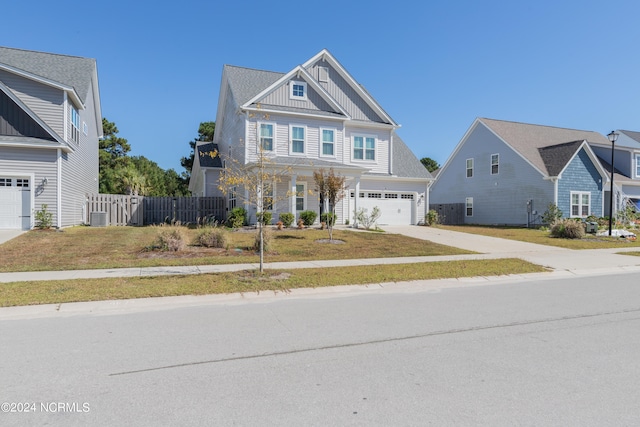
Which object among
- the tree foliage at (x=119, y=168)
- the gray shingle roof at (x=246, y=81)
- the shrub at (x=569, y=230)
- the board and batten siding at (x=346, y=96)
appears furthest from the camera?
the tree foliage at (x=119, y=168)

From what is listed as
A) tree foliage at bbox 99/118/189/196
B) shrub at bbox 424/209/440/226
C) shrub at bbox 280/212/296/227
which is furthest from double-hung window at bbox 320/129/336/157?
tree foliage at bbox 99/118/189/196

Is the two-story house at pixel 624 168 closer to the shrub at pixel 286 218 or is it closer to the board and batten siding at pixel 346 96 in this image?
the board and batten siding at pixel 346 96

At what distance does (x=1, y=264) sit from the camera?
9.97 meters

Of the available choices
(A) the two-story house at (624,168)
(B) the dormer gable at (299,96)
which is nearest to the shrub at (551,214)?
(A) the two-story house at (624,168)

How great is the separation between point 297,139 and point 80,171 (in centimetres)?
1251

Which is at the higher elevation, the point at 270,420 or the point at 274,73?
the point at 274,73

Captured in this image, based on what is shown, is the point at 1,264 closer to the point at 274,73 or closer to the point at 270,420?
the point at 270,420

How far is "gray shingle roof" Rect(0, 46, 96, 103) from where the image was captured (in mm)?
20547

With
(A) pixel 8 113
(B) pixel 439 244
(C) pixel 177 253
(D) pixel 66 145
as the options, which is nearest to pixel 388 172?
(B) pixel 439 244

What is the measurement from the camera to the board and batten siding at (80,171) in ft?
62.0

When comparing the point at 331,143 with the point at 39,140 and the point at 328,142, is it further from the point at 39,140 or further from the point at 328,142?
the point at 39,140

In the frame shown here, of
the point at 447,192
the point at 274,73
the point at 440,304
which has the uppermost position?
the point at 274,73

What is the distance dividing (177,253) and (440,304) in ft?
28.3

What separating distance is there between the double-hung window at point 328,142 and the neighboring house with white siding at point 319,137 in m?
0.06
